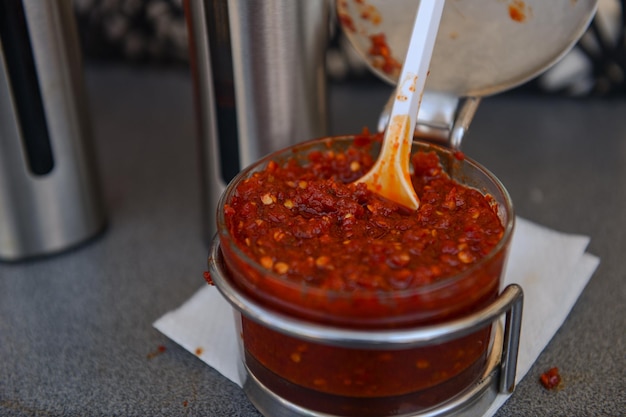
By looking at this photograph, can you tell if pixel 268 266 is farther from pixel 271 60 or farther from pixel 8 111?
pixel 8 111

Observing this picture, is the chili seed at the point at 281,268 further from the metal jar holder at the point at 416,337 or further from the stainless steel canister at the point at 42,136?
the stainless steel canister at the point at 42,136

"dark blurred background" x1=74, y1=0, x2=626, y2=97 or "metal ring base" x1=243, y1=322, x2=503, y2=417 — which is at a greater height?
"dark blurred background" x1=74, y1=0, x2=626, y2=97

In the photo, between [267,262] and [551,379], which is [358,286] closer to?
[267,262]

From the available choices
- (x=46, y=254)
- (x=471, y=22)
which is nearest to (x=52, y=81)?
(x=46, y=254)

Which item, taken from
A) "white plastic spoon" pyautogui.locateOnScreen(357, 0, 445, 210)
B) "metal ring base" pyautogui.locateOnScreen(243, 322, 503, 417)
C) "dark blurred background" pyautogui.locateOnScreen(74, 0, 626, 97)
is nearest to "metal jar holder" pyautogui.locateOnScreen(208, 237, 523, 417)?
"metal ring base" pyautogui.locateOnScreen(243, 322, 503, 417)

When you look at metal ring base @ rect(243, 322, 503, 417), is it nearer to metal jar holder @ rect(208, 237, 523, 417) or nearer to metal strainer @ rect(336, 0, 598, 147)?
metal jar holder @ rect(208, 237, 523, 417)

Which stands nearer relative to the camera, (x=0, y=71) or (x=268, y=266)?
(x=268, y=266)
